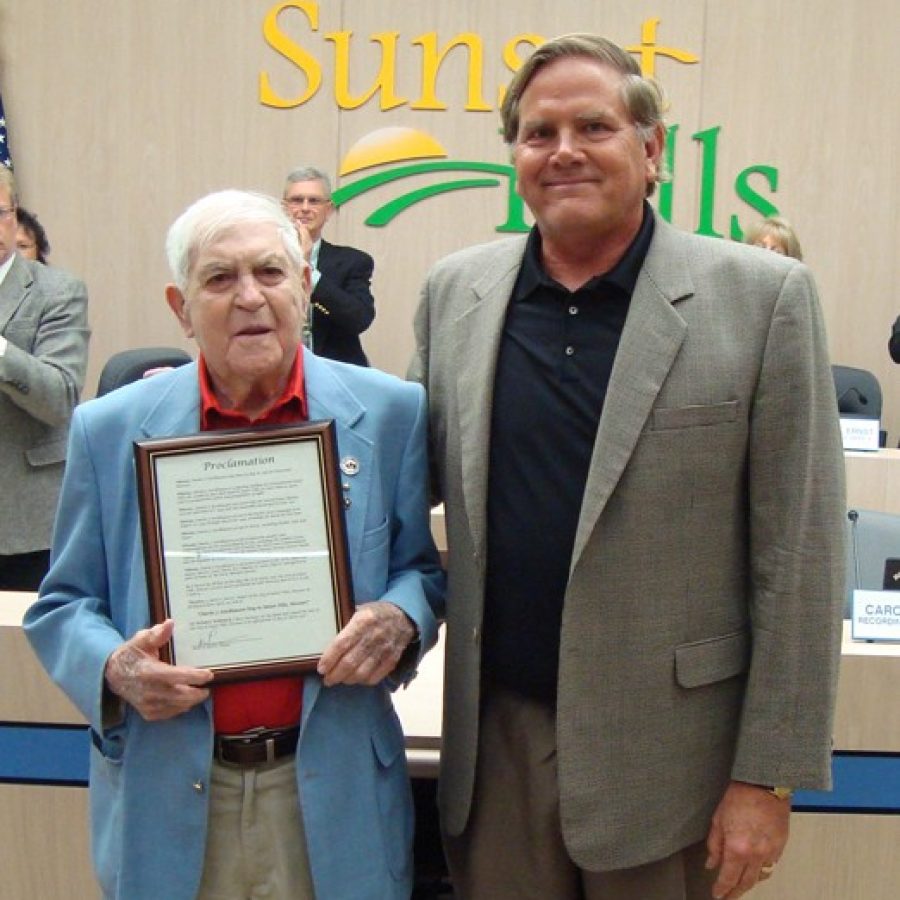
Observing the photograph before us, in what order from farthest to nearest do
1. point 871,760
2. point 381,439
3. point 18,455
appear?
point 18,455, point 871,760, point 381,439

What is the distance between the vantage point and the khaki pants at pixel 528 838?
1520 millimetres

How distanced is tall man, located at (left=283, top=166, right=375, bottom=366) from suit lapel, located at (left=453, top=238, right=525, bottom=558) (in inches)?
120

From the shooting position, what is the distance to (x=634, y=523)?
143cm

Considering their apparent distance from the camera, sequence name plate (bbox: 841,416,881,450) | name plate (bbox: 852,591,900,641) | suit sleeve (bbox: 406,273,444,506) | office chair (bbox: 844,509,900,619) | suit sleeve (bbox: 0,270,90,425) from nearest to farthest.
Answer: suit sleeve (bbox: 406,273,444,506)
name plate (bbox: 852,591,900,641)
office chair (bbox: 844,509,900,619)
suit sleeve (bbox: 0,270,90,425)
name plate (bbox: 841,416,881,450)

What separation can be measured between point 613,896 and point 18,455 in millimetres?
2083

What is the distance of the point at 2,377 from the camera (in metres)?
2.79

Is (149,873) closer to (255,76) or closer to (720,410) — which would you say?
(720,410)

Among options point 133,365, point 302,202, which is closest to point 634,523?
point 133,365

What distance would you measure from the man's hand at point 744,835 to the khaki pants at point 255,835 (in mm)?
543

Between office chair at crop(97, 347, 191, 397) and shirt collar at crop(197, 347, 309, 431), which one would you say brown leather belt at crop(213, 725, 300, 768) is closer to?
shirt collar at crop(197, 347, 309, 431)

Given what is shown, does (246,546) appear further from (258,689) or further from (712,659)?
(712,659)

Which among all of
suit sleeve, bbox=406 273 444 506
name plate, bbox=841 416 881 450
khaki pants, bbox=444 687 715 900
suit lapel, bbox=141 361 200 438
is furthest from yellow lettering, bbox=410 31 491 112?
khaki pants, bbox=444 687 715 900

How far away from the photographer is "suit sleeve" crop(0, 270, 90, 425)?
2.82 m

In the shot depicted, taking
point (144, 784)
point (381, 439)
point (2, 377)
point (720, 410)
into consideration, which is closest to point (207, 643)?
point (144, 784)
